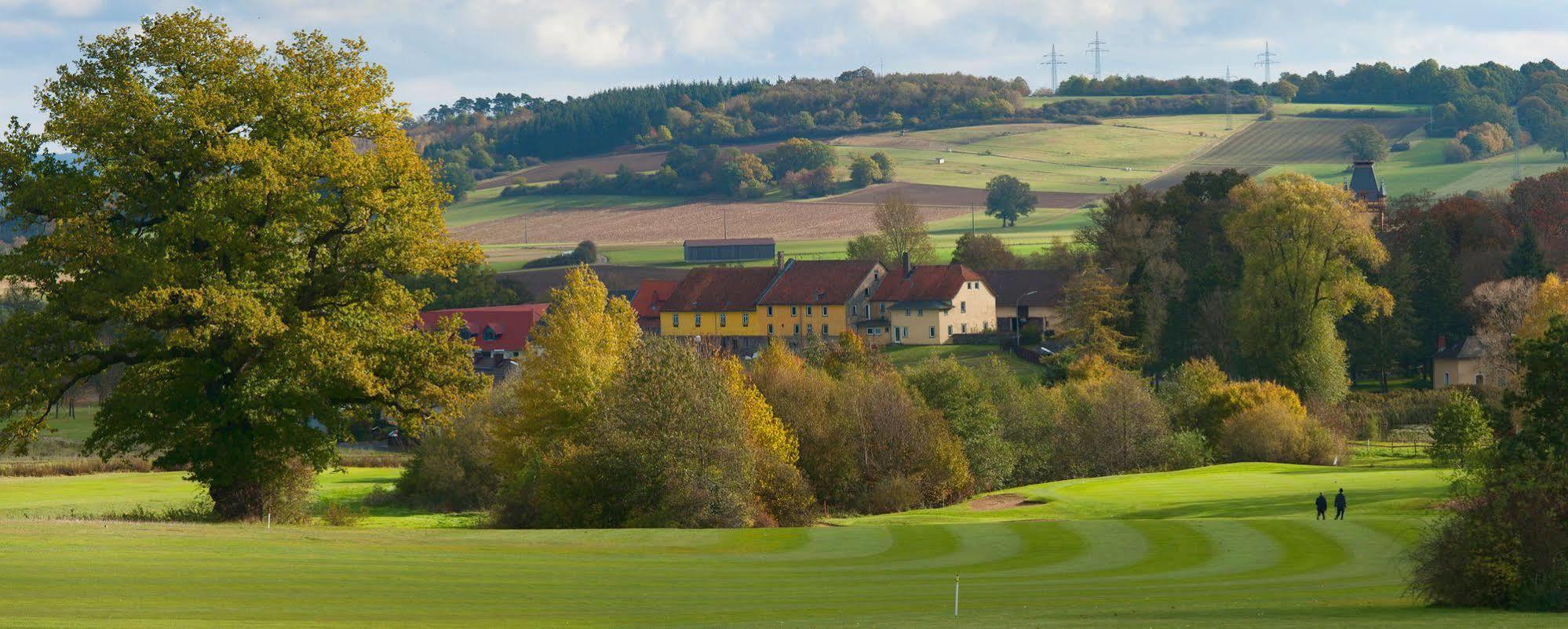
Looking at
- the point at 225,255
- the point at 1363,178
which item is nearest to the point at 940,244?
the point at 1363,178

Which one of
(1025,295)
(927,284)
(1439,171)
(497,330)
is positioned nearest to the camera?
(497,330)

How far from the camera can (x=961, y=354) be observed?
361 ft

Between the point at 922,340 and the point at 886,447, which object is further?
the point at 922,340

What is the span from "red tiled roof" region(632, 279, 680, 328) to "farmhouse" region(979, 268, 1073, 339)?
1044 inches

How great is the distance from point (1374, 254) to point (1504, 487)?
6376 centimetres

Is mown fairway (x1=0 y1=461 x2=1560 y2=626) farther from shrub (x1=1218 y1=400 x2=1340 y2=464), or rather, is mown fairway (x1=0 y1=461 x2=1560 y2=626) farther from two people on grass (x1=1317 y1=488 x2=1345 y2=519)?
shrub (x1=1218 y1=400 x2=1340 y2=464)

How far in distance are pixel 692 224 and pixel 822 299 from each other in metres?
64.1

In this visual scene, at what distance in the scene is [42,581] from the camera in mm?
23062

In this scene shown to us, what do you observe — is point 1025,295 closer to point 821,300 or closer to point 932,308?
point 932,308

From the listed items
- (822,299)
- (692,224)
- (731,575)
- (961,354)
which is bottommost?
(961,354)

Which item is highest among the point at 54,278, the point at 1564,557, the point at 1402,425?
the point at 54,278

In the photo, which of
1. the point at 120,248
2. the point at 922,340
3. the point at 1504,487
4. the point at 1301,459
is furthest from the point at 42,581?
the point at 922,340

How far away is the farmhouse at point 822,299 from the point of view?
126 metres

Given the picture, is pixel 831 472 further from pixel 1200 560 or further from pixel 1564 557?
pixel 1564 557
